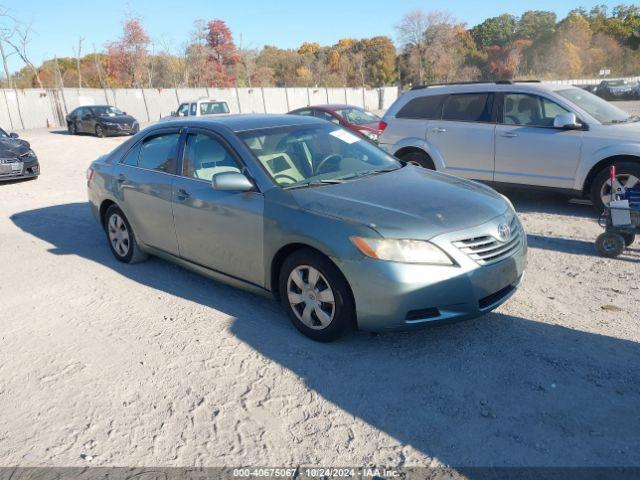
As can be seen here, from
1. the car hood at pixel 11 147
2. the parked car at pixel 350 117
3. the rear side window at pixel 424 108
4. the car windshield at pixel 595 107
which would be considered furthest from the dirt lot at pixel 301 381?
the parked car at pixel 350 117

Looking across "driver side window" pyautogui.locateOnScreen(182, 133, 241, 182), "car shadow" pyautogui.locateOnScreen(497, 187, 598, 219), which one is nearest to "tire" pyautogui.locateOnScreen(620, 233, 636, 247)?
"car shadow" pyautogui.locateOnScreen(497, 187, 598, 219)

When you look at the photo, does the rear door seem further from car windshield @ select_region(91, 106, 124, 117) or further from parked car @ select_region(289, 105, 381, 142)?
car windshield @ select_region(91, 106, 124, 117)

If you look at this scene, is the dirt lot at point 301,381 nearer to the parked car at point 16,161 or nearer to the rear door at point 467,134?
the rear door at point 467,134

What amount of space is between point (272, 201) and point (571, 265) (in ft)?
10.6

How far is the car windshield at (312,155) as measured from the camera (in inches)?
169

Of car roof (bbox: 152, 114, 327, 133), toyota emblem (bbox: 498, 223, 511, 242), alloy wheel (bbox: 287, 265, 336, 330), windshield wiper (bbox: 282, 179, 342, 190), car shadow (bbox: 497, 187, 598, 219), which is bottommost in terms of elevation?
car shadow (bbox: 497, 187, 598, 219)

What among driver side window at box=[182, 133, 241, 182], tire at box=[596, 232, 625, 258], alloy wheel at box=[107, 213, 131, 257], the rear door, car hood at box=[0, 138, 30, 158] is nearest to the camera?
driver side window at box=[182, 133, 241, 182]

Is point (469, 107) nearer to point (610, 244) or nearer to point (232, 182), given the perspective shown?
point (610, 244)

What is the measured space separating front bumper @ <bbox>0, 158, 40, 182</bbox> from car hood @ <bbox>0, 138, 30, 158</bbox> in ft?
0.81

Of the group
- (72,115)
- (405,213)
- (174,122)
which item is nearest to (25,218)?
(174,122)

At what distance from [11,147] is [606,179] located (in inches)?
468

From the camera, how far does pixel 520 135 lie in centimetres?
738

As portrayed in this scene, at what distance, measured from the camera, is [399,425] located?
293 cm

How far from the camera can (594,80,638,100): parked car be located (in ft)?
107
